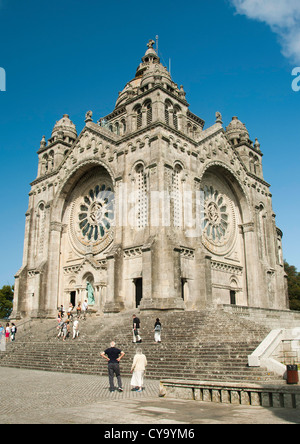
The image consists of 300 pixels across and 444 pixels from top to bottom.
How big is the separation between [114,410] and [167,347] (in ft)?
29.9

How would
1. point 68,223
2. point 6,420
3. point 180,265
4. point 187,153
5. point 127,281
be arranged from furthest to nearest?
1. point 68,223
2. point 187,153
3. point 127,281
4. point 180,265
5. point 6,420

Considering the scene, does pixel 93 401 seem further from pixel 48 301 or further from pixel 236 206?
pixel 236 206

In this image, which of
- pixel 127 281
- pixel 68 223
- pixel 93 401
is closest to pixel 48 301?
pixel 68 223

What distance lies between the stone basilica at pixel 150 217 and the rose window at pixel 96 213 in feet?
0.31

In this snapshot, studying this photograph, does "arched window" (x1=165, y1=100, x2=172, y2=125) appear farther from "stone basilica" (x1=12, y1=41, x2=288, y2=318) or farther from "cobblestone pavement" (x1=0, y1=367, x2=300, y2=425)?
"cobblestone pavement" (x1=0, y1=367, x2=300, y2=425)

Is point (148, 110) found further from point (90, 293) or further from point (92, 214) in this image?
point (90, 293)

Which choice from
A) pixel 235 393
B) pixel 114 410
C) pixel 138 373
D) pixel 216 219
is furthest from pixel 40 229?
pixel 235 393

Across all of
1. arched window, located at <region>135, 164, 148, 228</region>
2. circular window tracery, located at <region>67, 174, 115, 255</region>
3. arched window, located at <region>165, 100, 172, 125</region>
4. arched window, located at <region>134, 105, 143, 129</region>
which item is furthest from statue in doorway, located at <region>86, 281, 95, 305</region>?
arched window, located at <region>165, 100, 172, 125</region>

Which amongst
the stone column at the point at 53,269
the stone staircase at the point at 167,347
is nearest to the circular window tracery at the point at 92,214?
the stone column at the point at 53,269

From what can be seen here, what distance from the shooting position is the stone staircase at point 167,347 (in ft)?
47.1

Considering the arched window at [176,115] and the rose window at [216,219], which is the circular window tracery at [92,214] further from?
the rose window at [216,219]

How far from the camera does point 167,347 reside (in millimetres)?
17297

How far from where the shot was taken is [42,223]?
1491 inches

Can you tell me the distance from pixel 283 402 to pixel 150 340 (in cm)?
1093
